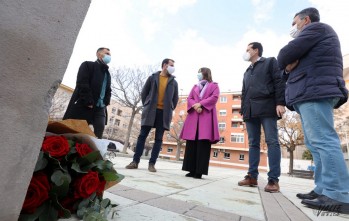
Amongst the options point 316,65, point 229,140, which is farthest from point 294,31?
point 229,140

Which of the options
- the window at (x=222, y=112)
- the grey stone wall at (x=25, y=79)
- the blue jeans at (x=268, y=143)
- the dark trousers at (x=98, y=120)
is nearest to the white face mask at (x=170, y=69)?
the dark trousers at (x=98, y=120)

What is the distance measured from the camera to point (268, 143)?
134 inches

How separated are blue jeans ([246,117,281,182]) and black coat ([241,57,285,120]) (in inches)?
5.2

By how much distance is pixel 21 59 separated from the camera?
752 mm

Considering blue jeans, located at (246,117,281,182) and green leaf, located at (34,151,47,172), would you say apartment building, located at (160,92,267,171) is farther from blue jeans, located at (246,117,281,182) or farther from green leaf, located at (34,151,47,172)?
green leaf, located at (34,151,47,172)

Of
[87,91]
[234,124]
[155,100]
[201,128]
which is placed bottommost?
[201,128]

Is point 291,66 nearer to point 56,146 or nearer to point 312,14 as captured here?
point 312,14

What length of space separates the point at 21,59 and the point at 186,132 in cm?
382

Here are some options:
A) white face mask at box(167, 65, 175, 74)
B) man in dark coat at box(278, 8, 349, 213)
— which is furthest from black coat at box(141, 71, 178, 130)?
man in dark coat at box(278, 8, 349, 213)

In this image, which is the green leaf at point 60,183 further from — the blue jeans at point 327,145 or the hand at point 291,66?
the hand at point 291,66

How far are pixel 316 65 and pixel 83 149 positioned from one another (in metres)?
2.45

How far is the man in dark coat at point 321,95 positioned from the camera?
2.11 m

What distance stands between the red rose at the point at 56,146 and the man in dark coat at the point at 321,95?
217cm

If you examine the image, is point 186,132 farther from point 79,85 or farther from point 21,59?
point 21,59
